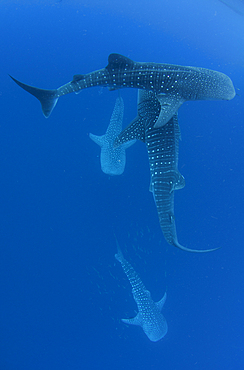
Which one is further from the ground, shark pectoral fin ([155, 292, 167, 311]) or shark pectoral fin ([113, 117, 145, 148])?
shark pectoral fin ([113, 117, 145, 148])

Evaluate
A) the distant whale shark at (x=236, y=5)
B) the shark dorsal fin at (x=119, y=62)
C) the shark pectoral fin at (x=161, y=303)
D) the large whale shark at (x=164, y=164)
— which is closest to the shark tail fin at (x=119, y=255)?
the shark pectoral fin at (x=161, y=303)

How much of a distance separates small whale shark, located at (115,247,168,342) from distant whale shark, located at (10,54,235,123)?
1.84 m

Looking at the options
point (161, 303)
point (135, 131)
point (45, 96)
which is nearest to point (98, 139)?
point (135, 131)

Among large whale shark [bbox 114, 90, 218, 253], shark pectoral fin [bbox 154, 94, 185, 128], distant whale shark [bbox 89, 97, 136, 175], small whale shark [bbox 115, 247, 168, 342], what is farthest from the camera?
small whale shark [bbox 115, 247, 168, 342]

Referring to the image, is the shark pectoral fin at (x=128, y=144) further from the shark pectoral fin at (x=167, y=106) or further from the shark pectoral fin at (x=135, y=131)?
the shark pectoral fin at (x=167, y=106)

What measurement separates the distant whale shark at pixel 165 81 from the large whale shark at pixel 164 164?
0.77 ft

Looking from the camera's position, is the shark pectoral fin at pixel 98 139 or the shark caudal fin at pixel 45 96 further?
the shark pectoral fin at pixel 98 139

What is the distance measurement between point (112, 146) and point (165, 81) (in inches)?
40.1

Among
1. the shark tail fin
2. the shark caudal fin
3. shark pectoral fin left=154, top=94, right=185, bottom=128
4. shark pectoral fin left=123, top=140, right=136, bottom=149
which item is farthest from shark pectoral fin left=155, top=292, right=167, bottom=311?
the shark caudal fin

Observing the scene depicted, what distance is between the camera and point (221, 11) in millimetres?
3043

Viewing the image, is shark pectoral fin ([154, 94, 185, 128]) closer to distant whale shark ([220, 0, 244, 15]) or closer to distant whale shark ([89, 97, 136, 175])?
distant whale shark ([89, 97, 136, 175])

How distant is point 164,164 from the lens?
160cm

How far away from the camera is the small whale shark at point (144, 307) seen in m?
2.48

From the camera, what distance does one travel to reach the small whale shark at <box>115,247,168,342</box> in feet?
8.13
